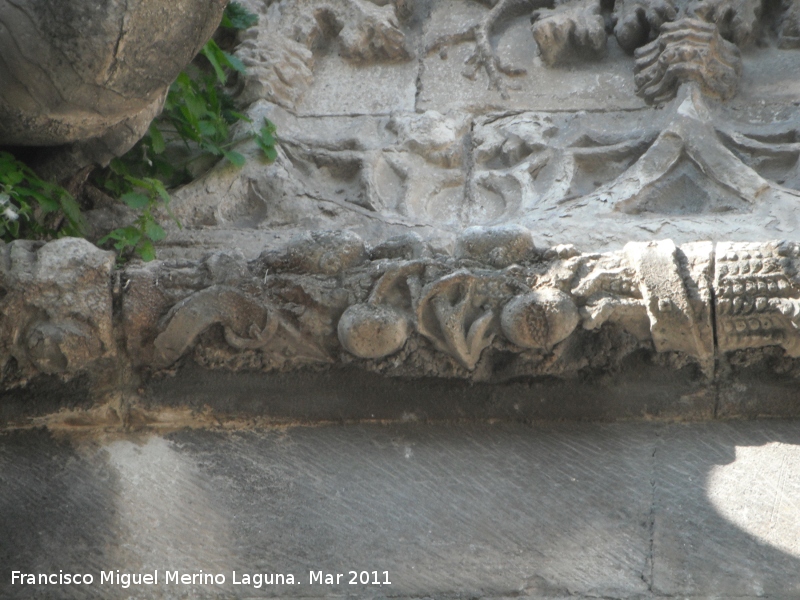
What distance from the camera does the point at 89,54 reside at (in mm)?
2166

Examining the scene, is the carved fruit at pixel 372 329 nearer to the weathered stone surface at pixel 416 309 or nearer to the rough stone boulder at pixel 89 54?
the weathered stone surface at pixel 416 309

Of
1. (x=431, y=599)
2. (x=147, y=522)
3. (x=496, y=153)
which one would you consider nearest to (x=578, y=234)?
(x=496, y=153)

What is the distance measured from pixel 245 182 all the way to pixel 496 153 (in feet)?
2.37

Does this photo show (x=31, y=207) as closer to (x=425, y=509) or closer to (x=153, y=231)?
(x=153, y=231)

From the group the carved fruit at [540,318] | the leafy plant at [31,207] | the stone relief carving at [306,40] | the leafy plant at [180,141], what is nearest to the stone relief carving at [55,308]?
the leafy plant at [31,207]

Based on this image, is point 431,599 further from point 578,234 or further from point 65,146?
point 65,146

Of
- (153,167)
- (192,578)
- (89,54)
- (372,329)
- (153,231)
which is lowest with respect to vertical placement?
(192,578)

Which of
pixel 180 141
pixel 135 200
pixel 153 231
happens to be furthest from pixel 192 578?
pixel 180 141

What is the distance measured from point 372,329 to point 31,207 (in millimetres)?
949

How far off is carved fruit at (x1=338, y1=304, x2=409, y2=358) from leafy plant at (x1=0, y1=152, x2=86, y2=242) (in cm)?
80

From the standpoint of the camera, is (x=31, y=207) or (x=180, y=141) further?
(x=180, y=141)

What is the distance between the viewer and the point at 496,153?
3.01 m

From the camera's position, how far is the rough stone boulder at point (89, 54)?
7.05ft

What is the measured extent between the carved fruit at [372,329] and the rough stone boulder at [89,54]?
2.25 feet
